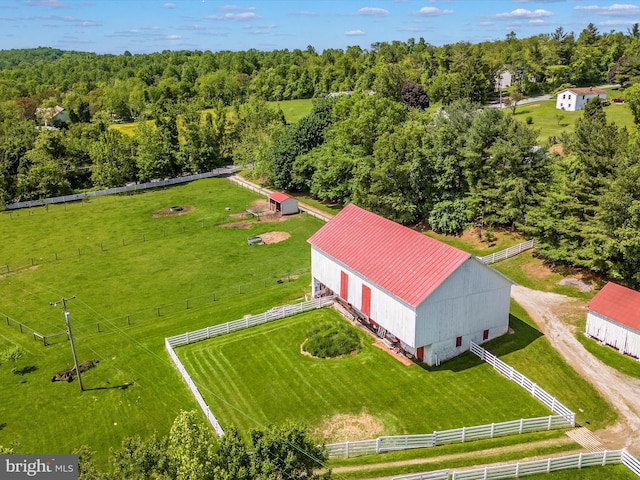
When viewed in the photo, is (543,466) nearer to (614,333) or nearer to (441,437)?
(441,437)

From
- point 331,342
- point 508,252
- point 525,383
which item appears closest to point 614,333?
point 525,383

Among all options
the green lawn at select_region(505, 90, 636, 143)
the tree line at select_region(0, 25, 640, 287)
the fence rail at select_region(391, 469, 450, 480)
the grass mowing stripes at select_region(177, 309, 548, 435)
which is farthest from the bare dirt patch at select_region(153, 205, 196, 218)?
the green lawn at select_region(505, 90, 636, 143)

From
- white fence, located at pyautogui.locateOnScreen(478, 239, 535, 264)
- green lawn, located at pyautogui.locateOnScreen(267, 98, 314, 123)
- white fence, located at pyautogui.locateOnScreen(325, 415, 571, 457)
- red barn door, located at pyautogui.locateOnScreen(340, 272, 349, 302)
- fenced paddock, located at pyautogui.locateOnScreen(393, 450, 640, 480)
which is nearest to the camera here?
fenced paddock, located at pyautogui.locateOnScreen(393, 450, 640, 480)

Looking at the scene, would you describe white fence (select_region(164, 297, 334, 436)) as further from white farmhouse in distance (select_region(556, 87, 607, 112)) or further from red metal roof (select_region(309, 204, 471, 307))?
white farmhouse in distance (select_region(556, 87, 607, 112))

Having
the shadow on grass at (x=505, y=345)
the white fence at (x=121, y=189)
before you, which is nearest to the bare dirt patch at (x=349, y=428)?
the shadow on grass at (x=505, y=345)

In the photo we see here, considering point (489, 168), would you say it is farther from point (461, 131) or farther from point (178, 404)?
point (178, 404)

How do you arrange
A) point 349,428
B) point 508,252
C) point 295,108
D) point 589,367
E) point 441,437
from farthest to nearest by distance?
point 295,108
point 508,252
point 589,367
point 349,428
point 441,437

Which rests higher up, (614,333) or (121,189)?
(121,189)

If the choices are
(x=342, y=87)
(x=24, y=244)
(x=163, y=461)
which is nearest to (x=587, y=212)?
(x=163, y=461)

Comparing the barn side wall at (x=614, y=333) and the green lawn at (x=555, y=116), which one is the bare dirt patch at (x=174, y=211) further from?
the green lawn at (x=555, y=116)
